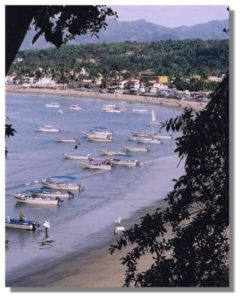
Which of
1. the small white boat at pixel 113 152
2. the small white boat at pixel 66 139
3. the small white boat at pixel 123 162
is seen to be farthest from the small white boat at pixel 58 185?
the small white boat at pixel 66 139

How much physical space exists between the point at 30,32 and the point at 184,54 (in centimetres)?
135

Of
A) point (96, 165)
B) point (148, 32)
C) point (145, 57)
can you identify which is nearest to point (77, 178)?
point (96, 165)

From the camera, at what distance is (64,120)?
1311 centimetres

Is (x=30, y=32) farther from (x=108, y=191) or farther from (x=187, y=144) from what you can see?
(x=108, y=191)

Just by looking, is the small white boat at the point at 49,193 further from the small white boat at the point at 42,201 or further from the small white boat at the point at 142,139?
the small white boat at the point at 142,139

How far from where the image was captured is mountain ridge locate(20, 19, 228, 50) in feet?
7.54

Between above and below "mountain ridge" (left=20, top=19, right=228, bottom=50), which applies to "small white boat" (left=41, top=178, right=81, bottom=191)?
below

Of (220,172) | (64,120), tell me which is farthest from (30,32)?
(64,120)

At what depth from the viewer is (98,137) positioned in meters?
11.8

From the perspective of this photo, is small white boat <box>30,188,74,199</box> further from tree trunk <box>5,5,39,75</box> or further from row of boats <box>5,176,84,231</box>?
tree trunk <box>5,5,39,75</box>

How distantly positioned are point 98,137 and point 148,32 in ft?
30.5

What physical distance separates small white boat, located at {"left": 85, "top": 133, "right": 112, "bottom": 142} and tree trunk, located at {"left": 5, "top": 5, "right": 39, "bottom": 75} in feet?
32.4

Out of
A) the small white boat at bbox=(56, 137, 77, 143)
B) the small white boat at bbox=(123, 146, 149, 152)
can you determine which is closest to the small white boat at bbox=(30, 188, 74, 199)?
the small white boat at bbox=(123, 146, 149, 152)

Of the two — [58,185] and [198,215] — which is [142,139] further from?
[198,215]
